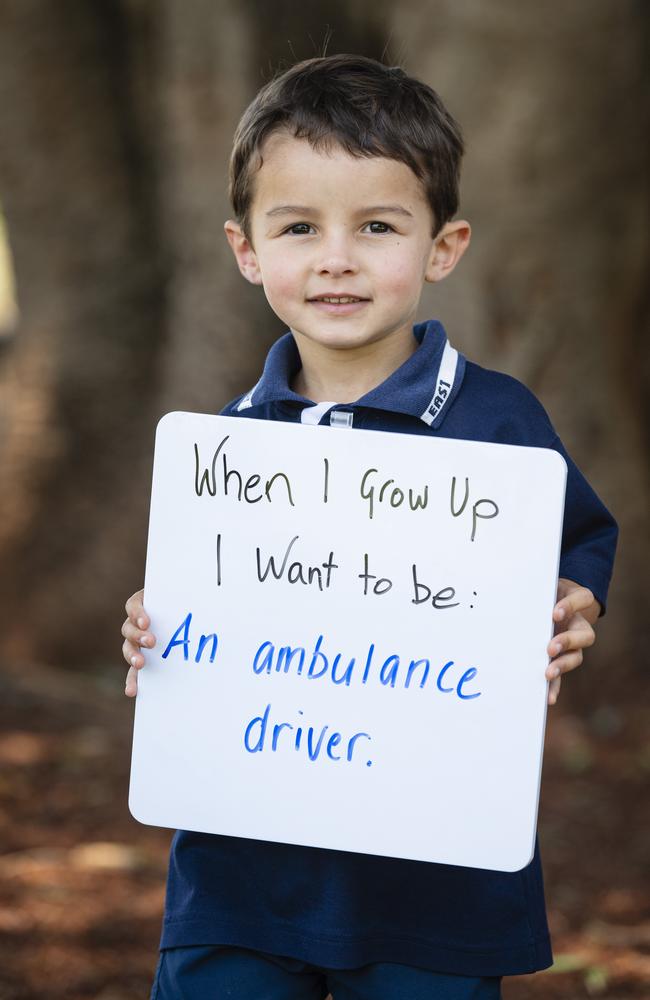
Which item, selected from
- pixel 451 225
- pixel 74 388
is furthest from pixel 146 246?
pixel 451 225

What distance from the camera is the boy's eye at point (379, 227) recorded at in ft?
6.43

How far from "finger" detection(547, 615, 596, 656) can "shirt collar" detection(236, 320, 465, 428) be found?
38cm

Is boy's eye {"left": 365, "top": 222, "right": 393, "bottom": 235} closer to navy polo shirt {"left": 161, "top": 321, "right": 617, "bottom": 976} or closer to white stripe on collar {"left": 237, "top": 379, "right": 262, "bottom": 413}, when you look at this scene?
navy polo shirt {"left": 161, "top": 321, "right": 617, "bottom": 976}

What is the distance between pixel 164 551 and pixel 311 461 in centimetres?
26

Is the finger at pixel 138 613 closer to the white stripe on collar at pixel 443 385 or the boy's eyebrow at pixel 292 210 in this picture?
the white stripe on collar at pixel 443 385

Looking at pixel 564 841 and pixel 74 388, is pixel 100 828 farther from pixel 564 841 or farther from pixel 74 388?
pixel 74 388

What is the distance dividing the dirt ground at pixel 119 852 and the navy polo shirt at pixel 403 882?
3.95ft

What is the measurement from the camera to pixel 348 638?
185 cm

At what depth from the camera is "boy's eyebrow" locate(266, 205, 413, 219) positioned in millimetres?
1929

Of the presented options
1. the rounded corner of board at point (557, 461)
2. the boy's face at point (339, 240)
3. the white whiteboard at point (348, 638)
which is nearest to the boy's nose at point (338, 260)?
the boy's face at point (339, 240)

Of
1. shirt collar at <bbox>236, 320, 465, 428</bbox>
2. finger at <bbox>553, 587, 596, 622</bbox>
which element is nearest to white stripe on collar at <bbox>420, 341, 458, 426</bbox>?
shirt collar at <bbox>236, 320, 465, 428</bbox>

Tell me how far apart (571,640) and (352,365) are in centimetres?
58

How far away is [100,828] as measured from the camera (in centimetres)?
393

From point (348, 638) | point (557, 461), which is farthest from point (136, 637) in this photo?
point (557, 461)
